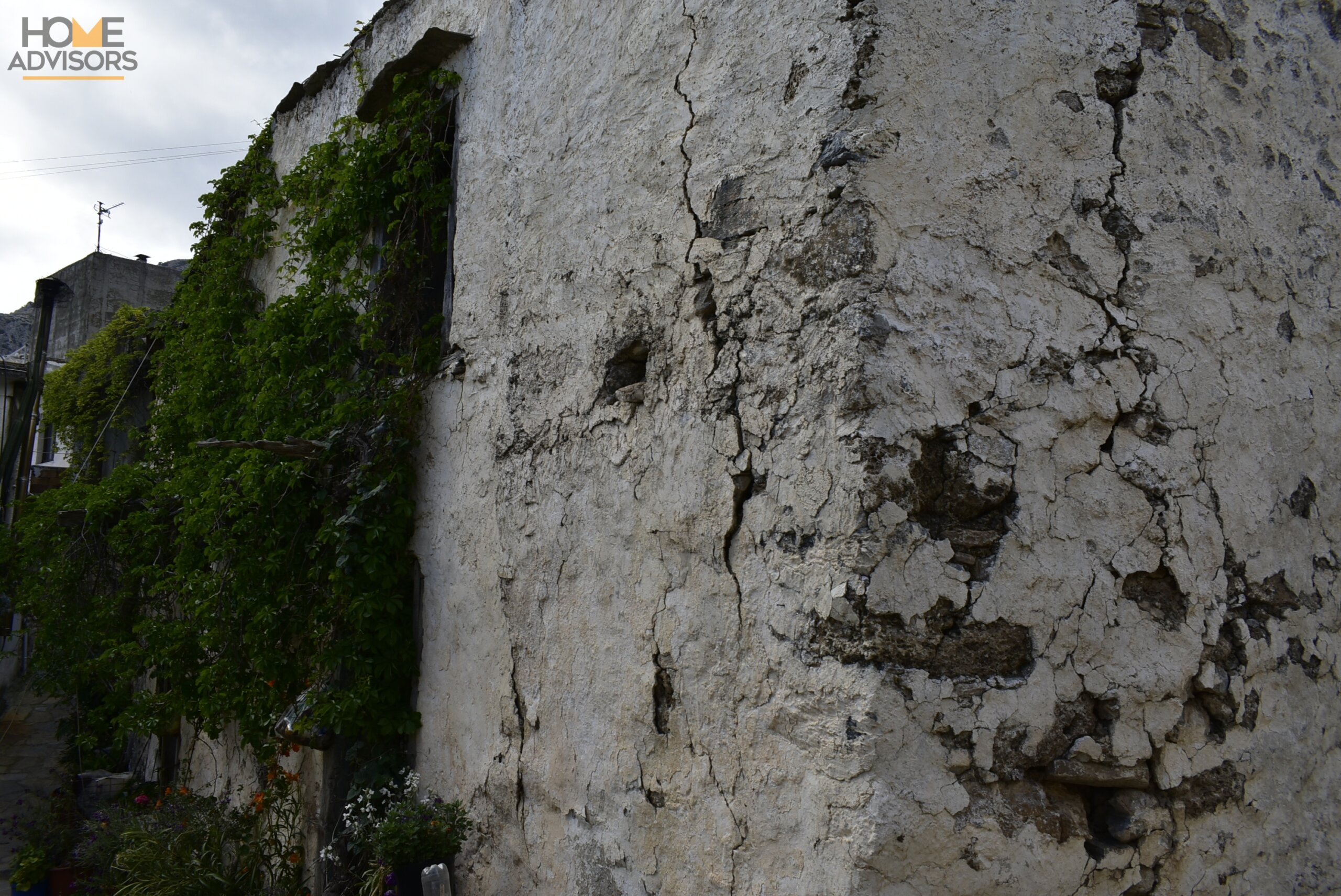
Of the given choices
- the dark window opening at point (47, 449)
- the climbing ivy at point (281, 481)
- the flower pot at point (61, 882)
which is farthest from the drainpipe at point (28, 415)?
the flower pot at point (61, 882)

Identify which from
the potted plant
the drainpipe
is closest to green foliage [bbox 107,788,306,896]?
the potted plant

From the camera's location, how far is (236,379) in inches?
223

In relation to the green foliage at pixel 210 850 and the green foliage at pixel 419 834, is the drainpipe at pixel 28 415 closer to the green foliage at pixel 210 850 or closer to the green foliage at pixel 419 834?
the green foliage at pixel 210 850

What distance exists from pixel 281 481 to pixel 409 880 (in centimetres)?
211

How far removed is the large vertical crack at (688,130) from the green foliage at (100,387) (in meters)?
6.28

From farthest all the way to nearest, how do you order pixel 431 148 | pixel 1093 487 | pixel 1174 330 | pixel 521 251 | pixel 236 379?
pixel 236 379
pixel 431 148
pixel 521 251
pixel 1174 330
pixel 1093 487

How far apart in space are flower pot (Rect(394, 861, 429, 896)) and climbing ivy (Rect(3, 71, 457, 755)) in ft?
2.30

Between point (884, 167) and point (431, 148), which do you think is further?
point (431, 148)

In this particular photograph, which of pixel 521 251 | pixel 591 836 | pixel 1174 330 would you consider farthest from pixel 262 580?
pixel 1174 330

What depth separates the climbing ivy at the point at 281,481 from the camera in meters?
4.05

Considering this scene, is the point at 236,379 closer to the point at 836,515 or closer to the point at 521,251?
the point at 521,251

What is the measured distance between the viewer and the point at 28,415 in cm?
996

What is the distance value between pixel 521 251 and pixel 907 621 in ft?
7.40

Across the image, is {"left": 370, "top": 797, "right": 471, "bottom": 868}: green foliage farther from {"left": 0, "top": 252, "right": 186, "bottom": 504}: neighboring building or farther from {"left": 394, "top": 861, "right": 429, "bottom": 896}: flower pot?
{"left": 0, "top": 252, "right": 186, "bottom": 504}: neighboring building
